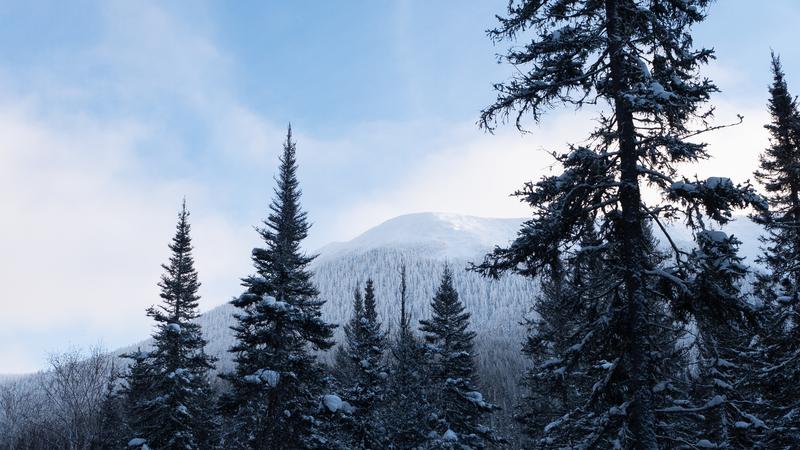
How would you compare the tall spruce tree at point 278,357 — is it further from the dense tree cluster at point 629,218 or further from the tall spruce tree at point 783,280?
the tall spruce tree at point 783,280

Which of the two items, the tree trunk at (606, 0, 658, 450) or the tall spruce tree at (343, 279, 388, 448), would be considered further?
the tall spruce tree at (343, 279, 388, 448)

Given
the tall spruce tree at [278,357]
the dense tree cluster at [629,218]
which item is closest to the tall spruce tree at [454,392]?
the tall spruce tree at [278,357]

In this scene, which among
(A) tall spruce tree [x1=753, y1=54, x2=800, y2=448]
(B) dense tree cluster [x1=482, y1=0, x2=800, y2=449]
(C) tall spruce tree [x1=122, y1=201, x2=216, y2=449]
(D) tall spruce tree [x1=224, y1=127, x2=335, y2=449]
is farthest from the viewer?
(C) tall spruce tree [x1=122, y1=201, x2=216, y2=449]

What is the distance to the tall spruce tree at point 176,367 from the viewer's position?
87.0 ft

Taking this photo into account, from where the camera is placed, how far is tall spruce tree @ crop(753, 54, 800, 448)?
1366 cm

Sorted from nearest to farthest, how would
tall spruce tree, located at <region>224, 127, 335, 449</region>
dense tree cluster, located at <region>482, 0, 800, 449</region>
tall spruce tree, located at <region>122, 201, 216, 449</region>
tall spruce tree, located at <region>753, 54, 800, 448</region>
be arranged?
dense tree cluster, located at <region>482, 0, 800, 449</region> → tall spruce tree, located at <region>753, 54, 800, 448</region> → tall spruce tree, located at <region>224, 127, 335, 449</region> → tall spruce tree, located at <region>122, 201, 216, 449</region>

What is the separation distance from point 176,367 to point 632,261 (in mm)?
26637

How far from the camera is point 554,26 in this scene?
32.8 ft

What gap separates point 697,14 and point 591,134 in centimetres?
289

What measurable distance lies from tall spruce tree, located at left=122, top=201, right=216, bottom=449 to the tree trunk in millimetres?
24950

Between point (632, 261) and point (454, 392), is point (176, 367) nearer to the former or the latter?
point (454, 392)

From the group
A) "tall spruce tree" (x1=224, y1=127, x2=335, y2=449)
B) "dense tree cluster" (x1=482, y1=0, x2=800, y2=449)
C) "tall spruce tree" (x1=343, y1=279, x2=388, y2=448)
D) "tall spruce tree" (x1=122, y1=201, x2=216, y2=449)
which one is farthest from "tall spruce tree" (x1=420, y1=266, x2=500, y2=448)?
"dense tree cluster" (x1=482, y1=0, x2=800, y2=449)

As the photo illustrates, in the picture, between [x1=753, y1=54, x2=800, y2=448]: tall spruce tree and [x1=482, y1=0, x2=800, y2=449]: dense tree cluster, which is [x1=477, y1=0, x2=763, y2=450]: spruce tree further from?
[x1=753, y1=54, x2=800, y2=448]: tall spruce tree

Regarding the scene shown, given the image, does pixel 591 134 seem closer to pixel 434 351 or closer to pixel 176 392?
pixel 434 351
